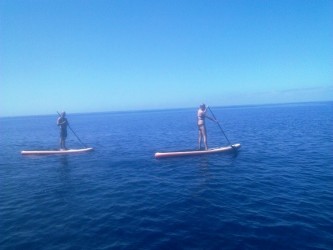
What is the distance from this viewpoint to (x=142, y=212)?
13086 millimetres

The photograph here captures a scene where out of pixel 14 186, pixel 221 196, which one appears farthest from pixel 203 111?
pixel 14 186

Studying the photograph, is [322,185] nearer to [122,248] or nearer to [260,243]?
[260,243]

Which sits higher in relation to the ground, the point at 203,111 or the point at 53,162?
the point at 203,111

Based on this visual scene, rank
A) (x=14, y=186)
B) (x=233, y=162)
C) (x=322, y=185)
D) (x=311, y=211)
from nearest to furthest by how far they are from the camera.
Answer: (x=311, y=211)
(x=322, y=185)
(x=14, y=186)
(x=233, y=162)

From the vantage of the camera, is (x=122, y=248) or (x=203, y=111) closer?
(x=122, y=248)

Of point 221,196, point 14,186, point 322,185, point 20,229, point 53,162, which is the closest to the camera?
point 20,229

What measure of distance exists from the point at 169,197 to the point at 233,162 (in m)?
9.30

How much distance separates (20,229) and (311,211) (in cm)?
1308

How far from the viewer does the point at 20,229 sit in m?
11.6

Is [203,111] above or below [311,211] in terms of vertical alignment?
above

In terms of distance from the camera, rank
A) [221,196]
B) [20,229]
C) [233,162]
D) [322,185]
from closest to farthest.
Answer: [20,229] → [221,196] → [322,185] → [233,162]

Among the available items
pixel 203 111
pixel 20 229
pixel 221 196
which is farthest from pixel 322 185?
pixel 20 229

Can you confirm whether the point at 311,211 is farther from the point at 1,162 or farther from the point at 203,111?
the point at 1,162

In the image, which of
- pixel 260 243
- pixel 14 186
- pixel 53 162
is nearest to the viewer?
pixel 260 243
